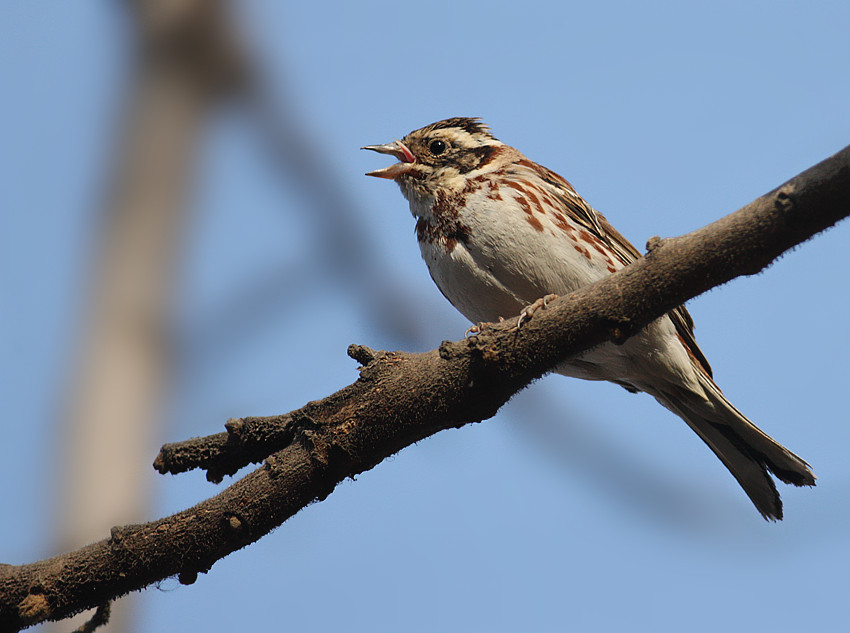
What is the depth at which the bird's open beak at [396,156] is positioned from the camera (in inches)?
236

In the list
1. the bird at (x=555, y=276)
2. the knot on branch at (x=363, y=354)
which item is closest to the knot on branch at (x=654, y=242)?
the knot on branch at (x=363, y=354)

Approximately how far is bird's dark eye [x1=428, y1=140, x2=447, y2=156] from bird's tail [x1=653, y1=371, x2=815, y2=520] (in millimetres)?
2029

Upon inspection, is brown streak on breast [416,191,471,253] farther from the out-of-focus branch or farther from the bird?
the out-of-focus branch

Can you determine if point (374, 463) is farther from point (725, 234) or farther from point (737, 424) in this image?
point (737, 424)

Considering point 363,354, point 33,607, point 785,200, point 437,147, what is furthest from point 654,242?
point 437,147

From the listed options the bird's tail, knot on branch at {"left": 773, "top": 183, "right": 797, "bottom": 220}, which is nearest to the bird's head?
the bird's tail

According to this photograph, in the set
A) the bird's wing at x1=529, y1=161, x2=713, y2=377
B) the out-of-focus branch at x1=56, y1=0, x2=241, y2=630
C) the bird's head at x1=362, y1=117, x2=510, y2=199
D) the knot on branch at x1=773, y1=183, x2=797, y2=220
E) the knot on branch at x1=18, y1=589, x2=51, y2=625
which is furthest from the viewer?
the bird's head at x1=362, y1=117, x2=510, y2=199

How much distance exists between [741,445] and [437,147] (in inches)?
103

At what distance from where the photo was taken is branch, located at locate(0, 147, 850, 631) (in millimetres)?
3404

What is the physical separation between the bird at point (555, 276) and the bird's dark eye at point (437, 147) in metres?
0.17

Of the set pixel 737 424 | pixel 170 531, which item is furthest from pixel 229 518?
pixel 737 424

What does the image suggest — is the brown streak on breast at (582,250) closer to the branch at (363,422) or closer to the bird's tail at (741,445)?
the bird's tail at (741,445)

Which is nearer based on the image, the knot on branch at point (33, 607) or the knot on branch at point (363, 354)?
the knot on branch at point (33, 607)

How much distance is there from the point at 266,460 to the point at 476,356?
2.87 ft
